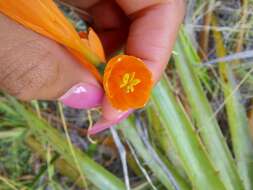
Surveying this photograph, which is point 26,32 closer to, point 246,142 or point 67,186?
point 246,142

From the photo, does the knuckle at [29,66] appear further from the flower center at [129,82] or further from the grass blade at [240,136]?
the grass blade at [240,136]

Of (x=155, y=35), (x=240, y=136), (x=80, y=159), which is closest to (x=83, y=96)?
(x=155, y=35)

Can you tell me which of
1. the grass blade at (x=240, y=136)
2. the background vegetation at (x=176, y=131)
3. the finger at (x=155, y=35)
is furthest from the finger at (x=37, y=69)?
the grass blade at (x=240, y=136)

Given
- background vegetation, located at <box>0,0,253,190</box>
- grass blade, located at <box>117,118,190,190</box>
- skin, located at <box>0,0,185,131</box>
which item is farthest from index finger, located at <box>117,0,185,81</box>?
grass blade, located at <box>117,118,190,190</box>

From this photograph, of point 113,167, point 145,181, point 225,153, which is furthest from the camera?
point 113,167

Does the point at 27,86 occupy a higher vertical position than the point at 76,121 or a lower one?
higher

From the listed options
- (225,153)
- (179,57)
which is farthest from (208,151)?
(179,57)

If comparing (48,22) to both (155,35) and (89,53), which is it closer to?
(89,53)
